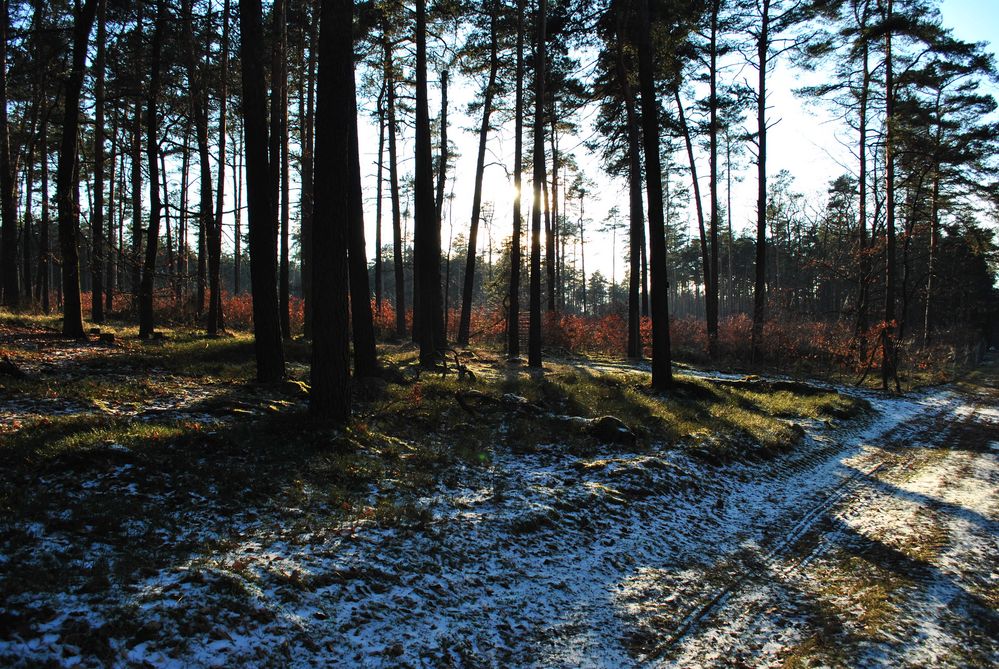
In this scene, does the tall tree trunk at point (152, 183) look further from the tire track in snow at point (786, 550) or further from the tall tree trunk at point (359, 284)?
the tire track in snow at point (786, 550)

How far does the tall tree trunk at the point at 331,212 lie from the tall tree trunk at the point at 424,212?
581 cm

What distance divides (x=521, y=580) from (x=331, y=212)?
4.68m

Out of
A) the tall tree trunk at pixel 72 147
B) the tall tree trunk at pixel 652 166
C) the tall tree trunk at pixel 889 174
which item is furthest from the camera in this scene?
the tall tree trunk at pixel 889 174

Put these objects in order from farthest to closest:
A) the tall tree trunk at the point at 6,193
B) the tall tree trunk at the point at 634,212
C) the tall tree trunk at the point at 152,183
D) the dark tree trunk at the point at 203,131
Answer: the tall tree trunk at the point at 634,212 → the tall tree trunk at the point at 6,193 → the tall tree trunk at the point at 152,183 → the dark tree trunk at the point at 203,131

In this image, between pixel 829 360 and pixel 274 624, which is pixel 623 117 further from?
pixel 274 624

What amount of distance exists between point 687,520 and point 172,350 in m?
11.1

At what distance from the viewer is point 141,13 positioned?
1376 cm

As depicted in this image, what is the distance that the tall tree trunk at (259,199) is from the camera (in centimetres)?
841

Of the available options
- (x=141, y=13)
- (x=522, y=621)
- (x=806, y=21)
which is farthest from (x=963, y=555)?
(x=806, y=21)

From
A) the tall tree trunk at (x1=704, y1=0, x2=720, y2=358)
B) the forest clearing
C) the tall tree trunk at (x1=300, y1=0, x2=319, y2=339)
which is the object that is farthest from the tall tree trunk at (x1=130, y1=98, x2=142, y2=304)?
the tall tree trunk at (x1=704, y1=0, x2=720, y2=358)

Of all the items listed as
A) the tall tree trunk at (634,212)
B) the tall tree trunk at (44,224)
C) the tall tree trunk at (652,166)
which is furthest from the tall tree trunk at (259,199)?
the tall tree trunk at (634,212)

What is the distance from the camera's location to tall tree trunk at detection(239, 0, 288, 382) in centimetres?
841

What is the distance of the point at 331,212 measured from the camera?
6.62 m

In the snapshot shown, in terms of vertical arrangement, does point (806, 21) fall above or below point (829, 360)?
above
